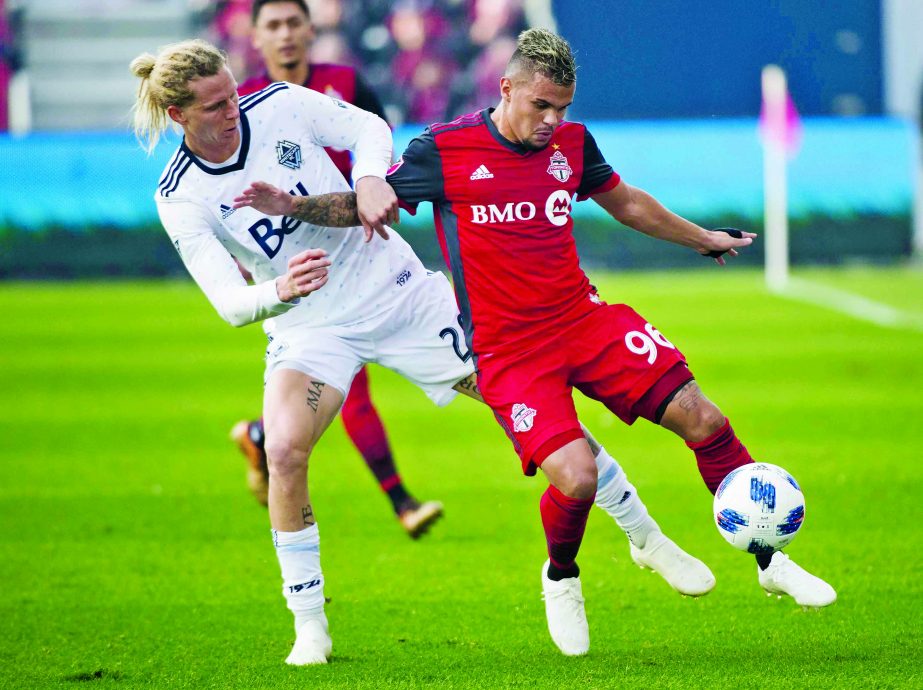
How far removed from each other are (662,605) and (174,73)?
276 centimetres

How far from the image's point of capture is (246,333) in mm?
17172

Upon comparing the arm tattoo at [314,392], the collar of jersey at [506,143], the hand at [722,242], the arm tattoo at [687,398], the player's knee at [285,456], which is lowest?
the player's knee at [285,456]

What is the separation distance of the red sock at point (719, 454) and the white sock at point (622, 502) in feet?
1.27

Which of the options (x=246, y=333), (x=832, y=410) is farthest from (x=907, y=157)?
(x=832, y=410)

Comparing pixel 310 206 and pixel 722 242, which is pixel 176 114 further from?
pixel 722 242

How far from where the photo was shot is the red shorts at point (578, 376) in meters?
4.85

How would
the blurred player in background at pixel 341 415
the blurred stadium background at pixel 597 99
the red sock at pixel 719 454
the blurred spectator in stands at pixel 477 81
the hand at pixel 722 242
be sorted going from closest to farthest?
the red sock at pixel 719 454, the hand at pixel 722 242, the blurred player in background at pixel 341 415, the blurred stadium background at pixel 597 99, the blurred spectator in stands at pixel 477 81

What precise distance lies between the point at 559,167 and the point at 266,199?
1.03m

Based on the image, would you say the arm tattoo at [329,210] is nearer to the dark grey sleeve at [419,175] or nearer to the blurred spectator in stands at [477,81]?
the dark grey sleeve at [419,175]

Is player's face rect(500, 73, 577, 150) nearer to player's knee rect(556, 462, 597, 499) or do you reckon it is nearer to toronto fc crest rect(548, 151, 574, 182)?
toronto fc crest rect(548, 151, 574, 182)

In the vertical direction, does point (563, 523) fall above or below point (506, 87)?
below

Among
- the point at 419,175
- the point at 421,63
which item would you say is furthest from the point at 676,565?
the point at 421,63

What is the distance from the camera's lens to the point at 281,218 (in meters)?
5.23

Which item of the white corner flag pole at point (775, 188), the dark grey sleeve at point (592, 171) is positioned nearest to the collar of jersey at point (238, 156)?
the dark grey sleeve at point (592, 171)
